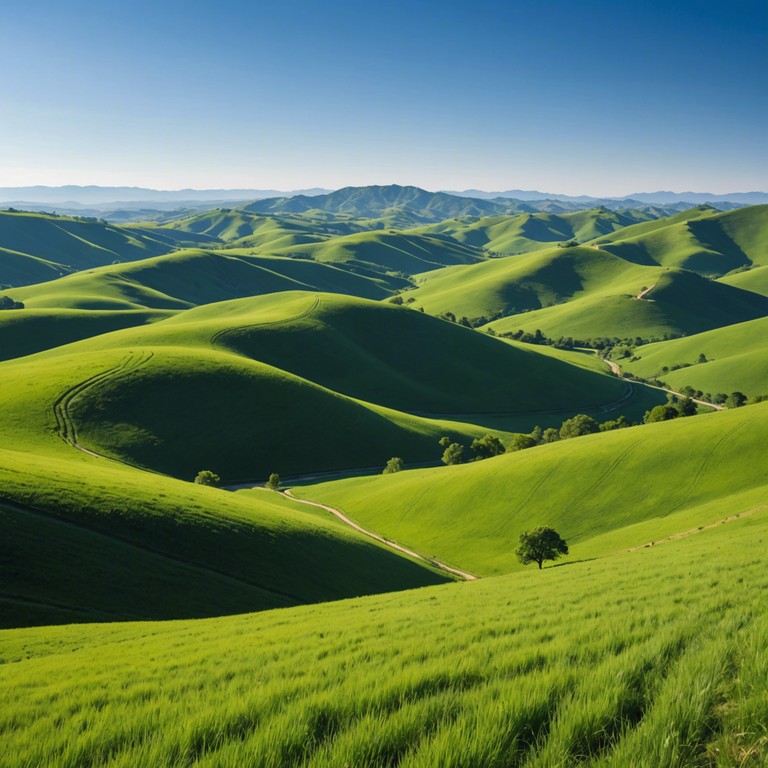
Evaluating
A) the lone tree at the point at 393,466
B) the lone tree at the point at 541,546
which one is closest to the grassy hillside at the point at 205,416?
the lone tree at the point at 393,466

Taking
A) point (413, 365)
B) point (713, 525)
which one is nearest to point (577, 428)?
point (413, 365)

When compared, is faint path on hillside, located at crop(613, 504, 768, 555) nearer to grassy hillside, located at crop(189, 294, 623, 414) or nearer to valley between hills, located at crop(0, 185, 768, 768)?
valley between hills, located at crop(0, 185, 768, 768)

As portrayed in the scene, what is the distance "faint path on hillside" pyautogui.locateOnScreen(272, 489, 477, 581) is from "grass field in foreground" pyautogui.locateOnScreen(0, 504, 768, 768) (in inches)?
1633

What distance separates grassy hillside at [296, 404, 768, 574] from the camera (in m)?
57.0

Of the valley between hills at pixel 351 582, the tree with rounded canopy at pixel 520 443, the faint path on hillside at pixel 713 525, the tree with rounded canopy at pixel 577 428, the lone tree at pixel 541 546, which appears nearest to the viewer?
the valley between hills at pixel 351 582

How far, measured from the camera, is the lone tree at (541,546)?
173 ft

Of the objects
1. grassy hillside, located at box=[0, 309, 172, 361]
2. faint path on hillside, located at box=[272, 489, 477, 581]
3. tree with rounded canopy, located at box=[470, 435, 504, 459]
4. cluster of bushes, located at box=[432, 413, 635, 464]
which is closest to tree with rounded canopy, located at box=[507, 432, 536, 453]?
cluster of bushes, located at box=[432, 413, 635, 464]

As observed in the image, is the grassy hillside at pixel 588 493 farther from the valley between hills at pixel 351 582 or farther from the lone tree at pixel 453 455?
the lone tree at pixel 453 455

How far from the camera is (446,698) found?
21.2ft

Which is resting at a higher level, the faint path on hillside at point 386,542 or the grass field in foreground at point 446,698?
the grass field in foreground at point 446,698

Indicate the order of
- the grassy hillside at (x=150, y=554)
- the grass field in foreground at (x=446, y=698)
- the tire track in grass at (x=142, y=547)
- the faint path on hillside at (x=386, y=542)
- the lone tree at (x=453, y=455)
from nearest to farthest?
the grass field in foreground at (x=446, y=698), the grassy hillside at (x=150, y=554), the tire track in grass at (x=142, y=547), the faint path on hillside at (x=386, y=542), the lone tree at (x=453, y=455)

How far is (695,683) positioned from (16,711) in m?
9.87

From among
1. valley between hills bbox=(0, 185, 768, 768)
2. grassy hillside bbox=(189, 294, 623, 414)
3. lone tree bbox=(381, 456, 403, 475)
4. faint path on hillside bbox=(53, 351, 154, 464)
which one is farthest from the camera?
grassy hillside bbox=(189, 294, 623, 414)

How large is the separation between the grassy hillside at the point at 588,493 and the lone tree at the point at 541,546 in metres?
2.70
